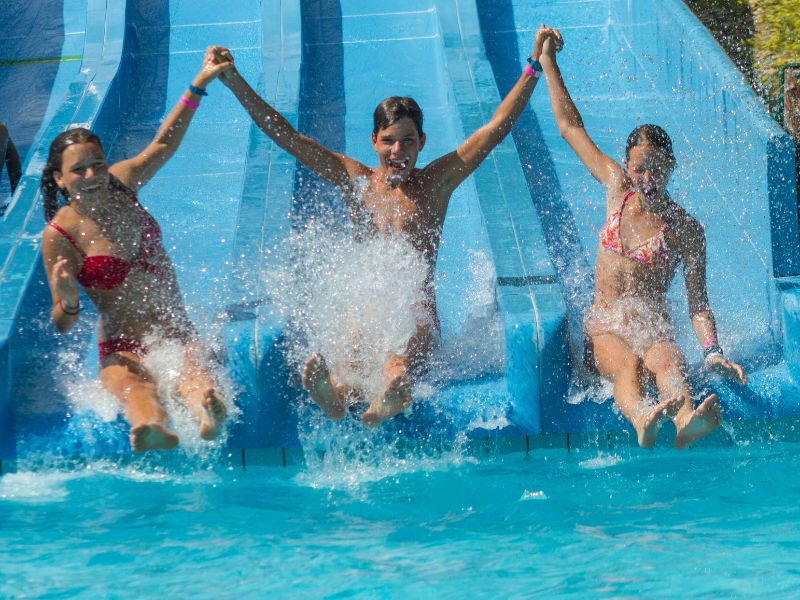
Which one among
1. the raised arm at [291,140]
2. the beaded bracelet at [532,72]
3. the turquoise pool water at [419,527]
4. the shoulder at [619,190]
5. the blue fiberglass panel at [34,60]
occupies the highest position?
the blue fiberglass panel at [34,60]

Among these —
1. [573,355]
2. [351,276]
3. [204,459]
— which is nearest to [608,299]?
[573,355]

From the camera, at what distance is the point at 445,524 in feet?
12.0

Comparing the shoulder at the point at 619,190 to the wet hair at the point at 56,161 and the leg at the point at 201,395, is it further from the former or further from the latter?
the wet hair at the point at 56,161

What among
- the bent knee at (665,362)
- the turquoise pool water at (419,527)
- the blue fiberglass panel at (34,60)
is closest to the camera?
the turquoise pool water at (419,527)

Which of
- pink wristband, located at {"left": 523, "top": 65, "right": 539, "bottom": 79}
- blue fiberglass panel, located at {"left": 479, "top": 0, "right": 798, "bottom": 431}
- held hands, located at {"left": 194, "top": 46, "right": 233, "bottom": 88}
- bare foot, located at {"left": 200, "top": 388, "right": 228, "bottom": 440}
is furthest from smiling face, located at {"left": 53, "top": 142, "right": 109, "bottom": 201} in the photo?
blue fiberglass panel, located at {"left": 479, "top": 0, "right": 798, "bottom": 431}

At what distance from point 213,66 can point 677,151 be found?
2706mm

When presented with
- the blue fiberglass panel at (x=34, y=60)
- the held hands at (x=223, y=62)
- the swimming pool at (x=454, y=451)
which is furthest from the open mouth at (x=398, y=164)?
the blue fiberglass panel at (x=34, y=60)

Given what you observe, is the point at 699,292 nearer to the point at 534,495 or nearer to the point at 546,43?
the point at 534,495

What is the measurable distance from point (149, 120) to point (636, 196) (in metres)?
3.09

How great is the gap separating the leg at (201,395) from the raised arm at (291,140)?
0.91 meters

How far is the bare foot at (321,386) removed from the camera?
3.71m

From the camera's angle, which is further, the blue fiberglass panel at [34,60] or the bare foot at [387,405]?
the blue fiberglass panel at [34,60]

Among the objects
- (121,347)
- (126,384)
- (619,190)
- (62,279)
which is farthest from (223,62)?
(619,190)

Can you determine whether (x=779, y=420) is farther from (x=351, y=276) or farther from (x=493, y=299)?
(x=351, y=276)
